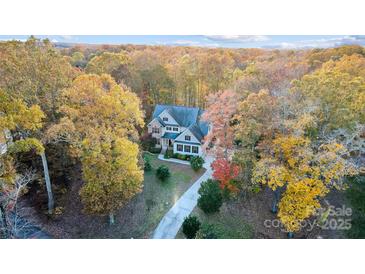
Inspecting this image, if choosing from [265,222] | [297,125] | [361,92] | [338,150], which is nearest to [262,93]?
[297,125]

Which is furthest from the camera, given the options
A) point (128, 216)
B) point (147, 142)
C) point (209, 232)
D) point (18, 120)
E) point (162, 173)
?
point (147, 142)

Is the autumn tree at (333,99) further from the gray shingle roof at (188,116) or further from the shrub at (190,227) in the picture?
the shrub at (190,227)

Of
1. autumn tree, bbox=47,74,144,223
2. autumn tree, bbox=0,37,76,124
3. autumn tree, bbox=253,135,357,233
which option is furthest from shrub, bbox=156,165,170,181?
autumn tree, bbox=0,37,76,124

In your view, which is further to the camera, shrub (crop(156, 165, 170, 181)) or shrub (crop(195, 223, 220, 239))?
shrub (crop(156, 165, 170, 181))

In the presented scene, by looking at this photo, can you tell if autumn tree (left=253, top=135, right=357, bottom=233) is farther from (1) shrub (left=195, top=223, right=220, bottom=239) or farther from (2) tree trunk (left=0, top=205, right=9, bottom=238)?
(2) tree trunk (left=0, top=205, right=9, bottom=238)

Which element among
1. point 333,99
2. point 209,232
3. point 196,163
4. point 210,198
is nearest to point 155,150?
point 196,163

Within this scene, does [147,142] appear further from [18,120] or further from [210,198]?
[18,120]
